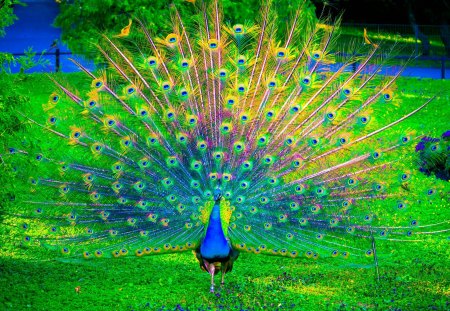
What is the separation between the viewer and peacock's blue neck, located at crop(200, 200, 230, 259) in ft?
26.1

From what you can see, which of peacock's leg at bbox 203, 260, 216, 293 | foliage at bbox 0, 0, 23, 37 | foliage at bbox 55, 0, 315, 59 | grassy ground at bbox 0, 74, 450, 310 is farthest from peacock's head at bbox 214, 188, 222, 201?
foliage at bbox 55, 0, 315, 59

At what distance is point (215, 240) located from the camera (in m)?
7.96

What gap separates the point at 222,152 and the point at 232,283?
1.36 meters

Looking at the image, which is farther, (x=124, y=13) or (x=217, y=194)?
(x=124, y=13)

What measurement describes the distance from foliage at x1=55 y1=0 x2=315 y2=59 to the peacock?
7.66m

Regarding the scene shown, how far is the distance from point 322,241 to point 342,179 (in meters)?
0.64

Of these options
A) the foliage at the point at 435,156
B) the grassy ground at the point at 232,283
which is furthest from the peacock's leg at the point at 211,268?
the foliage at the point at 435,156

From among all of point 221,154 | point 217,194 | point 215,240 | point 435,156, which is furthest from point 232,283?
point 435,156

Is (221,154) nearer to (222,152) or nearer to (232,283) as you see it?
(222,152)

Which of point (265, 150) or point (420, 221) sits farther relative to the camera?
point (420, 221)

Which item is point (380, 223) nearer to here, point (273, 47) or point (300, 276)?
point (300, 276)

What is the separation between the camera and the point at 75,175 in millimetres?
8609

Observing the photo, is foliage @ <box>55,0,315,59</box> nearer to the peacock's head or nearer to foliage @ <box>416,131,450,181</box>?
foliage @ <box>416,131,450,181</box>

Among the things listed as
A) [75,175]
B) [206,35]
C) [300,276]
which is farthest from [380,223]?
[75,175]
